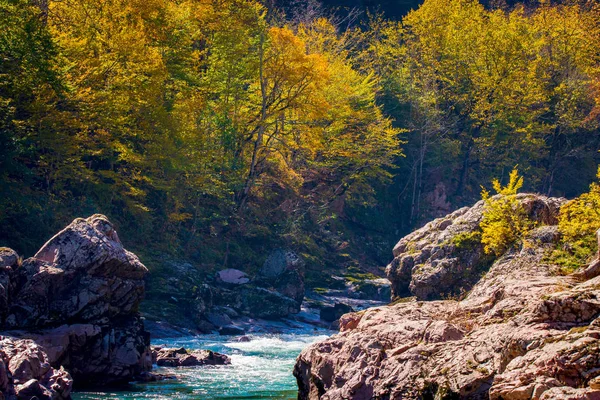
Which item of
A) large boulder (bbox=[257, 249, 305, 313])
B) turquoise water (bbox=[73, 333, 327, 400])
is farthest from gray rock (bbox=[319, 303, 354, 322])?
turquoise water (bbox=[73, 333, 327, 400])

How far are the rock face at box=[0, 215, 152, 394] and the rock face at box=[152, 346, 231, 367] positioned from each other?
1672 millimetres

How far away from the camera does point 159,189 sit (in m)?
37.7

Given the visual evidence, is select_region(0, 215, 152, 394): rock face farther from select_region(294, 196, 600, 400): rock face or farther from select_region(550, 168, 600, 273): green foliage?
select_region(550, 168, 600, 273): green foliage

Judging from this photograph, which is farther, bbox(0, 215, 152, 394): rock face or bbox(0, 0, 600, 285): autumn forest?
bbox(0, 0, 600, 285): autumn forest

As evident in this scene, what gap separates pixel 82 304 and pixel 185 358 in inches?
158

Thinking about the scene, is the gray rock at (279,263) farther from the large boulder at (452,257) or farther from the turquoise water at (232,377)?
the large boulder at (452,257)

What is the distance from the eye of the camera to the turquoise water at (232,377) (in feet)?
58.7

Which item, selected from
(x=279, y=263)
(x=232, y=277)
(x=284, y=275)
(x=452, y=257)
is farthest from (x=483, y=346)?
(x=279, y=263)

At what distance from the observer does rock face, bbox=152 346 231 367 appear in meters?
22.3

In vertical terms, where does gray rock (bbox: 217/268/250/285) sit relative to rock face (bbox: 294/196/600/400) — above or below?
above

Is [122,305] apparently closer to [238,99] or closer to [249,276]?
[249,276]

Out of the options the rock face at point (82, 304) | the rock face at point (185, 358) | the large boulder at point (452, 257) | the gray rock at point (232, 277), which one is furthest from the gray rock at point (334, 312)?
the rock face at point (82, 304)

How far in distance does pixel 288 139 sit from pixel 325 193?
9196mm

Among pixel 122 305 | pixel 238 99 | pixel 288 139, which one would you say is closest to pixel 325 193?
pixel 288 139
